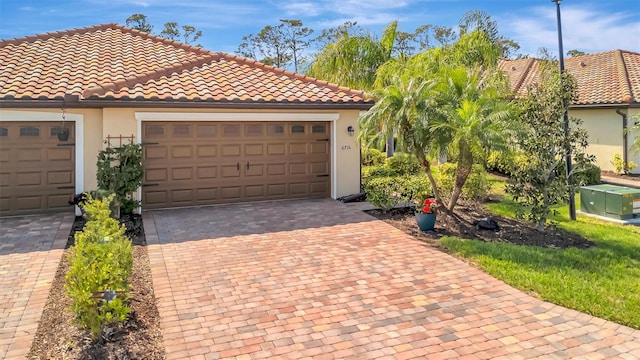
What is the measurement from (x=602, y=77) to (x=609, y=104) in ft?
12.9

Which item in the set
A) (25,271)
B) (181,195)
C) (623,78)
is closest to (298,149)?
(181,195)

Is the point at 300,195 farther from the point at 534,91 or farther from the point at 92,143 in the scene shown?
the point at 534,91

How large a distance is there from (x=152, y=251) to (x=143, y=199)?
3817mm

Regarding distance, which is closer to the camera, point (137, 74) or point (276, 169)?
point (137, 74)

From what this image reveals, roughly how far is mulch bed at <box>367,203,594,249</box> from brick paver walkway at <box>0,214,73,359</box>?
21.4 feet

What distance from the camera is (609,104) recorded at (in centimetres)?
1883

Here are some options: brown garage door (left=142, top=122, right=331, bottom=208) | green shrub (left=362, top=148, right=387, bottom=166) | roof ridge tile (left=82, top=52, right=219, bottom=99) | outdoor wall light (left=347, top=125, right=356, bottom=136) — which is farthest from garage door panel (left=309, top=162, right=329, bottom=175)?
green shrub (left=362, top=148, right=387, bottom=166)

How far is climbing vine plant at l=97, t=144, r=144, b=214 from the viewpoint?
1047 cm

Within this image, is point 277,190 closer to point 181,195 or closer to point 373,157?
point 181,195

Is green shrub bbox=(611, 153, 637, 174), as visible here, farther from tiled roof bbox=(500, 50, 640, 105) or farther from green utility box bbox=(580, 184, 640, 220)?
green utility box bbox=(580, 184, 640, 220)

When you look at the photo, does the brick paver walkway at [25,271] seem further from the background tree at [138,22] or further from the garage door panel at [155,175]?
the background tree at [138,22]

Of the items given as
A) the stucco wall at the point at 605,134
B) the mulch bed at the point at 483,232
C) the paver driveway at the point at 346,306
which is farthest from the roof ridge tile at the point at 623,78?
the paver driveway at the point at 346,306

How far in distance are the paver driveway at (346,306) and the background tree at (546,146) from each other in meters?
2.95

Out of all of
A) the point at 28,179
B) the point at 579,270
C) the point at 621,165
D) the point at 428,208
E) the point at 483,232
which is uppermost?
the point at 621,165
